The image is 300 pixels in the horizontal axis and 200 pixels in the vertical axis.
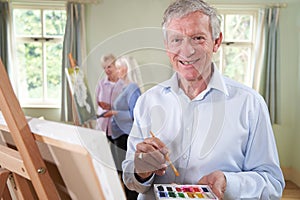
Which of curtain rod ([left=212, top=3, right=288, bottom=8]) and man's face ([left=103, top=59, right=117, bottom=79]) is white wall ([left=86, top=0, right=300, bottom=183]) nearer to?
curtain rod ([left=212, top=3, right=288, bottom=8])

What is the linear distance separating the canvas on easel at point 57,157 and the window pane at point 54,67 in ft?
10.8

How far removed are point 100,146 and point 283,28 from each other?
3.64 metres

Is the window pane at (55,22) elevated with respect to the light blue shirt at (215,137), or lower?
elevated

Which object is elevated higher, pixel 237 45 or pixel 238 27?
pixel 238 27

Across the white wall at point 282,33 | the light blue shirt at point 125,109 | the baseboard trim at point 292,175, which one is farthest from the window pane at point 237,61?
the light blue shirt at point 125,109

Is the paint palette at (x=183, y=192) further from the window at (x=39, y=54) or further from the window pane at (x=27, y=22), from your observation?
the window pane at (x=27, y=22)

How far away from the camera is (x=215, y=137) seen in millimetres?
975

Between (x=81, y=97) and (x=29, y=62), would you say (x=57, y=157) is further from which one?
(x=29, y=62)

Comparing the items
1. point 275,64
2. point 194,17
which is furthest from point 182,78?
point 275,64

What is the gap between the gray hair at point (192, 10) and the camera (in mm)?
921

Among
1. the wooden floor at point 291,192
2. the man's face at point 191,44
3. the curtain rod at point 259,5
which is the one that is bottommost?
the wooden floor at point 291,192

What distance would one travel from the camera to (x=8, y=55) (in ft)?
12.2

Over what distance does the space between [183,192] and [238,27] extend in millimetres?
3374

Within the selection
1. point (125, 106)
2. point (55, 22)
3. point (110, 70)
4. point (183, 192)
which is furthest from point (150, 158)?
point (55, 22)
